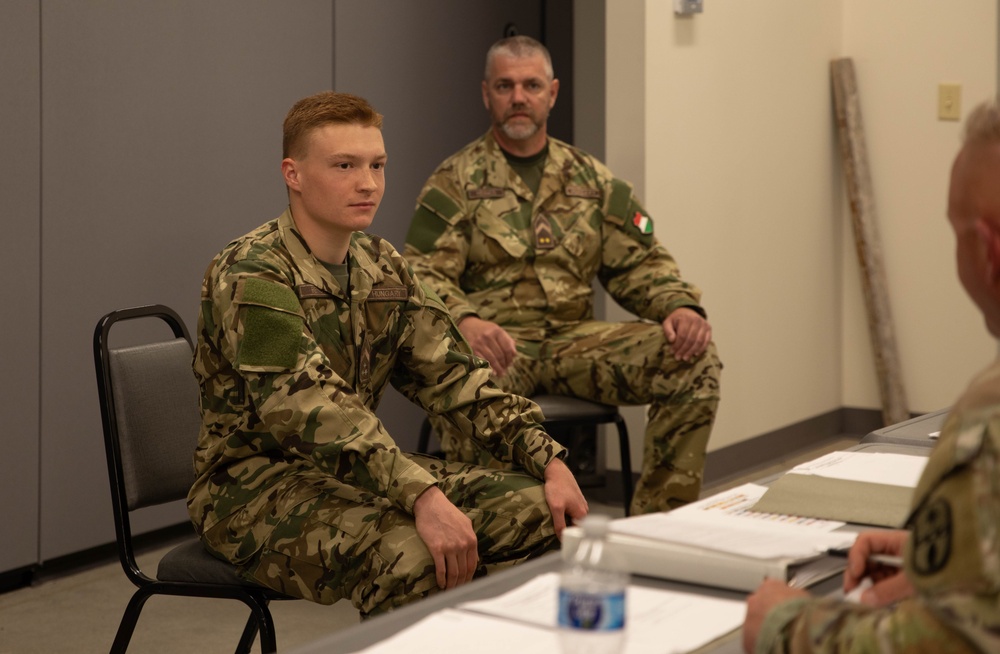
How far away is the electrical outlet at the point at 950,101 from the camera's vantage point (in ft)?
16.8

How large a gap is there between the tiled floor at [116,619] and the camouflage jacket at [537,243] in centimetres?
97

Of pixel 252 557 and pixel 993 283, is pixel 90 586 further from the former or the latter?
pixel 993 283

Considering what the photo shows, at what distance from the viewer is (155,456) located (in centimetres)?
224

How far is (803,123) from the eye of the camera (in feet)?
17.0

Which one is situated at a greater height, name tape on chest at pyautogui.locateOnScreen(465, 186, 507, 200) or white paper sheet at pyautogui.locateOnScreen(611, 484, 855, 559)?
name tape on chest at pyautogui.locateOnScreen(465, 186, 507, 200)

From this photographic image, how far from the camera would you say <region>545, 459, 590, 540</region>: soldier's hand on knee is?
2.18 meters

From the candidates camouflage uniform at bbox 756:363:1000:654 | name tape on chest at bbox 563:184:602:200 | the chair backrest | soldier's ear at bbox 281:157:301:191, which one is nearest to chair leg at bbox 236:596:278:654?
the chair backrest

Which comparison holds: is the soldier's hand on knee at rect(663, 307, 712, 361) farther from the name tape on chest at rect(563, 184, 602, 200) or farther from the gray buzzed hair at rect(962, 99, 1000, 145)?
the gray buzzed hair at rect(962, 99, 1000, 145)

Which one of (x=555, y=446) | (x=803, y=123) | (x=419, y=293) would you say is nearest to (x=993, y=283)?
(x=555, y=446)

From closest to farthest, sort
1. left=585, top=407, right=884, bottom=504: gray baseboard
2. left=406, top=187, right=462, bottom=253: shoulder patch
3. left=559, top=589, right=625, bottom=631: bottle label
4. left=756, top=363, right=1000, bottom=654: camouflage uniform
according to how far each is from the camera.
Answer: left=756, top=363, right=1000, bottom=654: camouflage uniform < left=559, top=589, right=625, bottom=631: bottle label < left=406, top=187, right=462, bottom=253: shoulder patch < left=585, top=407, right=884, bottom=504: gray baseboard

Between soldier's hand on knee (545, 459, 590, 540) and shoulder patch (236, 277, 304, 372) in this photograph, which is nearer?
shoulder patch (236, 277, 304, 372)

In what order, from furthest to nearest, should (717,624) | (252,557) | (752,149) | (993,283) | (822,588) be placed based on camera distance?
(752,149) → (252,557) → (822,588) → (717,624) → (993,283)

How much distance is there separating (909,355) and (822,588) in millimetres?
4215

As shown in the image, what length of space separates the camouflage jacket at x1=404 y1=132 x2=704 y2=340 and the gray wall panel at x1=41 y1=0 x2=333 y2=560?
590 mm
